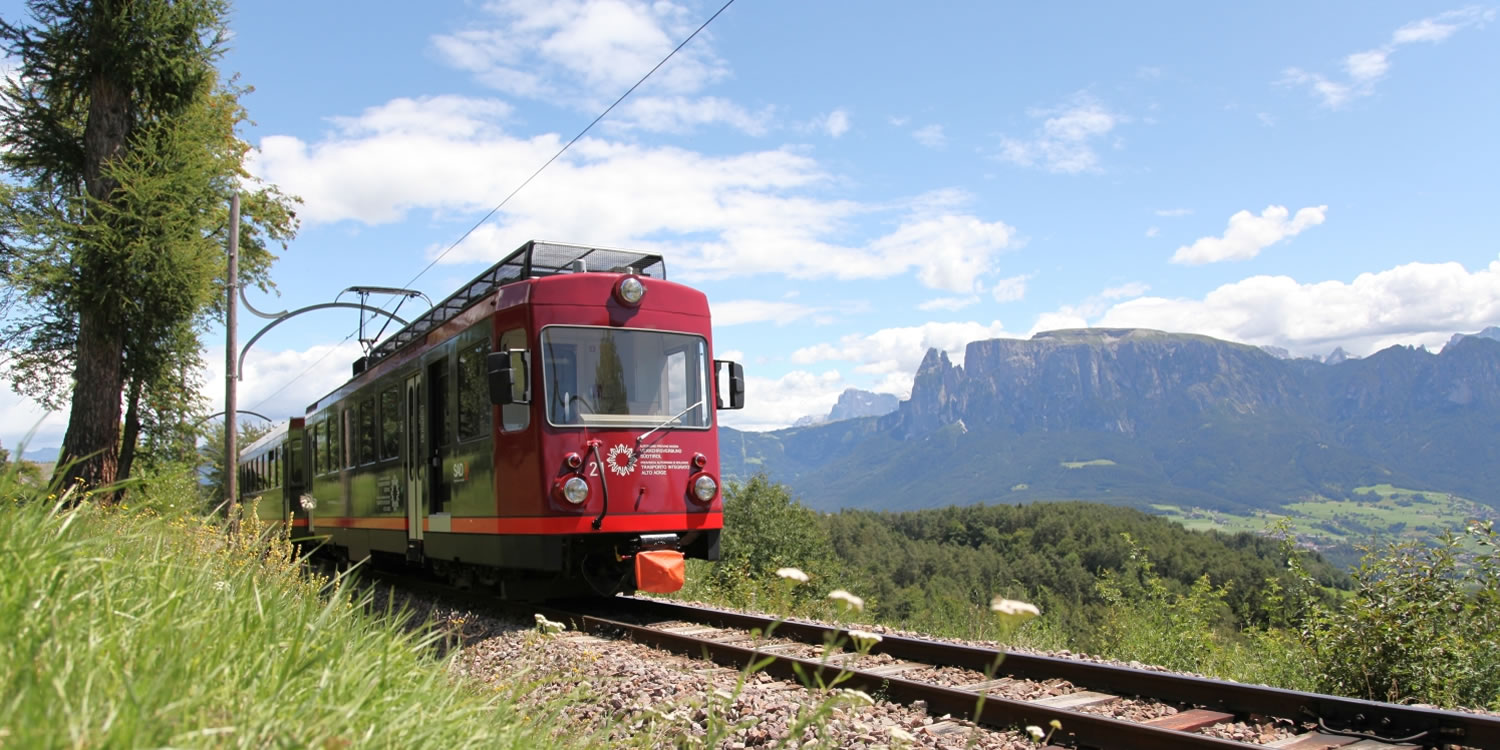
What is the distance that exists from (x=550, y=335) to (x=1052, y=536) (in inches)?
3784

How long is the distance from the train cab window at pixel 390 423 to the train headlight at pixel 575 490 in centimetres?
415

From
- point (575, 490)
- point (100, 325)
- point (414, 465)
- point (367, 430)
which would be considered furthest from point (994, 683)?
point (100, 325)

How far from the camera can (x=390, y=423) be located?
12.7 meters

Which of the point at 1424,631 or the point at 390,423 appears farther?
the point at 390,423

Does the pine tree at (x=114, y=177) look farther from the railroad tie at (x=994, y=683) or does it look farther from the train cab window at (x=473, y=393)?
the railroad tie at (x=994, y=683)

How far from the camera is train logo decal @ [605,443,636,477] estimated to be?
9391mm

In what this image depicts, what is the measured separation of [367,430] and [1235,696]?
11.4 meters

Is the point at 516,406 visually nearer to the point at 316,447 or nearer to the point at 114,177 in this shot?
the point at 316,447

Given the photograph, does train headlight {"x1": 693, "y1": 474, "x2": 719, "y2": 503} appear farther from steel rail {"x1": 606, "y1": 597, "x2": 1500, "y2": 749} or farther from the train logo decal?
steel rail {"x1": 606, "y1": 597, "x2": 1500, "y2": 749}

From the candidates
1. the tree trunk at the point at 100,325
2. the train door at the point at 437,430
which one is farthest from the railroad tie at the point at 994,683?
the tree trunk at the point at 100,325

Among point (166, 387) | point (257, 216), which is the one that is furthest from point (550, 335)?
point (257, 216)

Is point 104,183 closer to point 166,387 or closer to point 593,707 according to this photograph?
point 166,387

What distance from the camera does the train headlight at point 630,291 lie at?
981 cm

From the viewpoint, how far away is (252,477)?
26.4m
